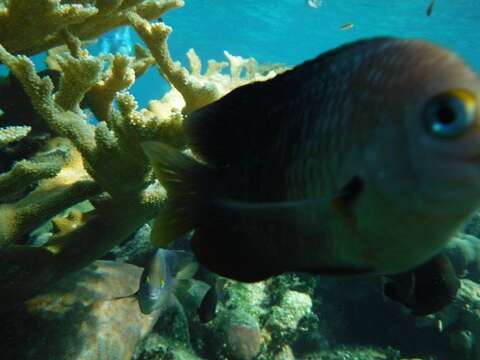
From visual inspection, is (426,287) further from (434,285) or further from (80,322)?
(80,322)

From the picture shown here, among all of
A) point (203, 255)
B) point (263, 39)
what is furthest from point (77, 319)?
point (263, 39)

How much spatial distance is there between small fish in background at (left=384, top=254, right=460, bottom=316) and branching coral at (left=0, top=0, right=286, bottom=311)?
1.93 metres

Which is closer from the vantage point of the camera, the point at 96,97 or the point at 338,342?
the point at 96,97

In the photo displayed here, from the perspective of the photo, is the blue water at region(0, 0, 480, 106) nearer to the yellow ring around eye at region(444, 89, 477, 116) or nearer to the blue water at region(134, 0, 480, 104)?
the blue water at region(134, 0, 480, 104)

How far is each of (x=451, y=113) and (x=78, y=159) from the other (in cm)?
337

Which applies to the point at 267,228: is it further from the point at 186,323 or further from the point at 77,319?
the point at 186,323

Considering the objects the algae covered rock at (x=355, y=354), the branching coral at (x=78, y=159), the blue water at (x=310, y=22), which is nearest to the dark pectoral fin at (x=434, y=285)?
the branching coral at (x=78, y=159)

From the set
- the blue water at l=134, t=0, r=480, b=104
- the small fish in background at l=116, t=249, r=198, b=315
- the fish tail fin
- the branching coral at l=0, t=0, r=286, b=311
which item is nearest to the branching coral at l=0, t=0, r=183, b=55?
the branching coral at l=0, t=0, r=286, b=311

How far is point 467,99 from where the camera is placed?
0.67m

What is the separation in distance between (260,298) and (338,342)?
1582 millimetres

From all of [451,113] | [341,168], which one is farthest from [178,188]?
[451,113]

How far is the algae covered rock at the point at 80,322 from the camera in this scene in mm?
3225

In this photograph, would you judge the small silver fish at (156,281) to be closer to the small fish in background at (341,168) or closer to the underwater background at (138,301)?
the underwater background at (138,301)

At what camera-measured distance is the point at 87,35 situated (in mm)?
4203
